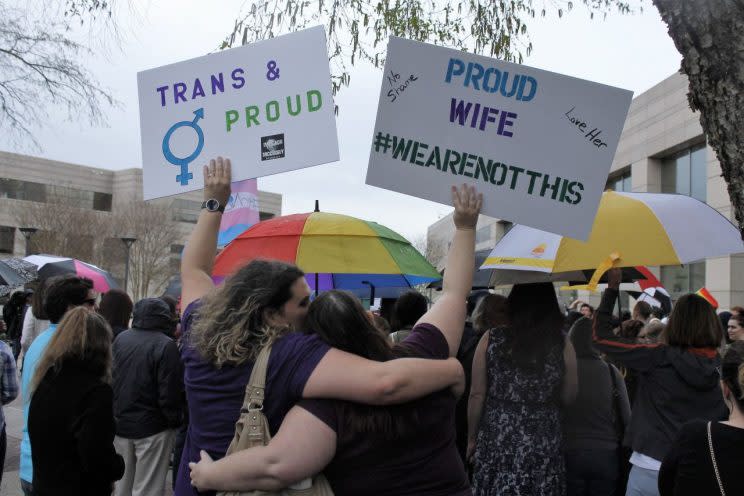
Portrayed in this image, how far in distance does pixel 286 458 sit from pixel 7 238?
6234 centimetres

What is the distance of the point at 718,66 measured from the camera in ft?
8.08

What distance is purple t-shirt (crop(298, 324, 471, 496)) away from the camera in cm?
214

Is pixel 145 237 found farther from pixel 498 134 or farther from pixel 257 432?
pixel 257 432

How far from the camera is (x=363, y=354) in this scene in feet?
7.41

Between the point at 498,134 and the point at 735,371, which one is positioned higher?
the point at 498,134

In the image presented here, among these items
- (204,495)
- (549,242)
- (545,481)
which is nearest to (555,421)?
(545,481)

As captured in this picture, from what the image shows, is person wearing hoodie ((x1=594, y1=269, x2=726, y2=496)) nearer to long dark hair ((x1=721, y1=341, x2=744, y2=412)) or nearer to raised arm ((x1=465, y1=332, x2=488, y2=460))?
raised arm ((x1=465, y1=332, x2=488, y2=460))

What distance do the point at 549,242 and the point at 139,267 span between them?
49.3m

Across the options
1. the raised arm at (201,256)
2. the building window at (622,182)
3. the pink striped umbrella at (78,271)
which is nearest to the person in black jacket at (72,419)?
the raised arm at (201,256)

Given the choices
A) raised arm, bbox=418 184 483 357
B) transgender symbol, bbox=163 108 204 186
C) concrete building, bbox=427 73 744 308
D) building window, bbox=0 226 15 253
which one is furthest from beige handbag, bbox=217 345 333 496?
building window, bbox=0 226 15 253

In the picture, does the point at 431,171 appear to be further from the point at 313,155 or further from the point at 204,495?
the point at 204,495

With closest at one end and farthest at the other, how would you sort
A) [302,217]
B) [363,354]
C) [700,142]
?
[363,354] → [302,217] → [700,142]

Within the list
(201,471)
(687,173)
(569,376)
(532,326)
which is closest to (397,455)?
(201,471)

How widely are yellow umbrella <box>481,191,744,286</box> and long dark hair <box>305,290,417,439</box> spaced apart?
5.97ft
